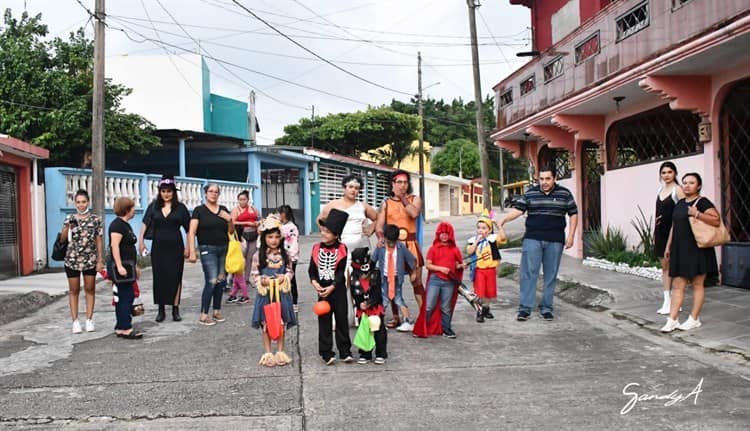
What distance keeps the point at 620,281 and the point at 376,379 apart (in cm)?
584

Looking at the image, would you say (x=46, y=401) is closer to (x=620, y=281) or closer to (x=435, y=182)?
(x=620, y=281)

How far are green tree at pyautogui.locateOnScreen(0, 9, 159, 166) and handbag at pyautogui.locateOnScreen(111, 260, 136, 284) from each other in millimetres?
11660

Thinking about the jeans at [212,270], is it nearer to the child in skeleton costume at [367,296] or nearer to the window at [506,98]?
the child in skeleton costume at [367,296]

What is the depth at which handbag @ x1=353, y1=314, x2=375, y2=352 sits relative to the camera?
579cm

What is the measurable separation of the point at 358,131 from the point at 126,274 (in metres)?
34.6

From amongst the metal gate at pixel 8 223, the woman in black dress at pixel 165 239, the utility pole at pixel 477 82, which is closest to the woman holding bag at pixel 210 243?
the woman in black dress at pixel 165 239

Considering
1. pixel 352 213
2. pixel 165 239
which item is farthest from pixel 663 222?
pixel 165 239

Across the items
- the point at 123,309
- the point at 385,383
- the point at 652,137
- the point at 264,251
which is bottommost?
the point at 385,383

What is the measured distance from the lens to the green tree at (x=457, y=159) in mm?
59531

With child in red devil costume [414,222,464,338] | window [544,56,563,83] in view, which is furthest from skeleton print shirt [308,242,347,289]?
window [544,56,563,83]

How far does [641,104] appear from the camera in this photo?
→ 1125 centimetres

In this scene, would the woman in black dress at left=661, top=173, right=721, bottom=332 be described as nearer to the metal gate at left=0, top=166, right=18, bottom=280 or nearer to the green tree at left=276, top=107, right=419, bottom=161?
the metal gate at left=0, top=166, right=18, bottom=280

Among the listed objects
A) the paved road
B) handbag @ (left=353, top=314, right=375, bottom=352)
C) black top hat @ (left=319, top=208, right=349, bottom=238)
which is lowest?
the paved road

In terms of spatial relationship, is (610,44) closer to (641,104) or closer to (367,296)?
(641,104)
